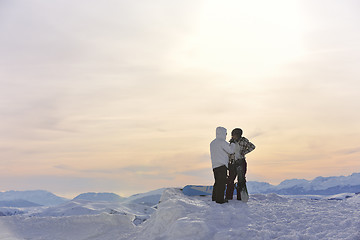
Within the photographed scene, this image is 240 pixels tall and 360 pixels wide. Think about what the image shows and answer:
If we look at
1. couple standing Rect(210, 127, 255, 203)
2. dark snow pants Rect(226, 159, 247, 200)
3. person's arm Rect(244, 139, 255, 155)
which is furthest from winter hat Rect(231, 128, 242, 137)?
dark snow pants Rect(226, 159, 247, 200)

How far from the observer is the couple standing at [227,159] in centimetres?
1140

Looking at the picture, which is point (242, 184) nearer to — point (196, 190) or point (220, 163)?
point (220, 163)

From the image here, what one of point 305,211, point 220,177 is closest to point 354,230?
point 305,211

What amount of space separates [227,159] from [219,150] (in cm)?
45

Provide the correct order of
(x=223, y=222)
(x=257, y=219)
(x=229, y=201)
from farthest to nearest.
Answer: (x=229, y=201) → (x=257, y=219) → (x=223, y=222)

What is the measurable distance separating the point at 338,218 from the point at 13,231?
1246cm

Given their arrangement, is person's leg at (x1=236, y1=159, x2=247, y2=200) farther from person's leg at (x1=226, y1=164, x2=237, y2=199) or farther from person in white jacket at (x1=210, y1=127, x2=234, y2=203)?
person in white jacket at (x1=210, y1=127, x2=234, y2=203)

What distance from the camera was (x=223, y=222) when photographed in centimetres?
891

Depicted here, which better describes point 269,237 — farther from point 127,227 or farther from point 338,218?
point 127,227

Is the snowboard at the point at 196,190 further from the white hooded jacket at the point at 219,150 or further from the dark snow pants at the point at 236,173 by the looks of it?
the white hooded jacket at the point at 219,150

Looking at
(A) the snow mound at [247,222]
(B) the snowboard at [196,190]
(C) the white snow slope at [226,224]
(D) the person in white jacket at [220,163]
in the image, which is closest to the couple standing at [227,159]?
(D) the person in white jacket at [220,163]

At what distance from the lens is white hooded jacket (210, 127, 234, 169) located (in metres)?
11.4

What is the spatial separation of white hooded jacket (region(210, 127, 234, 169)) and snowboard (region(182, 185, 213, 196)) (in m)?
2.34

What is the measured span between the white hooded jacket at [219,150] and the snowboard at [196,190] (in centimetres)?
234
